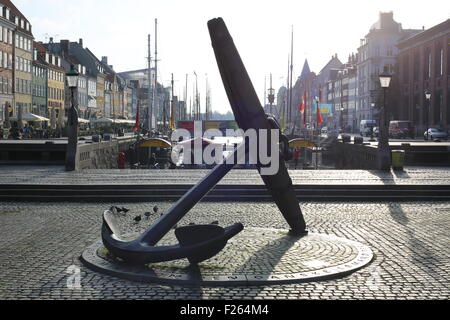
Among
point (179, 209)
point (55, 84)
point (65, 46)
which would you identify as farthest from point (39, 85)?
point (179, 209)

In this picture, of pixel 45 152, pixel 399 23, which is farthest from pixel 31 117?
pixel 399 23

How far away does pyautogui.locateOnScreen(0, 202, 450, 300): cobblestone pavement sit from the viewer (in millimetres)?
7863

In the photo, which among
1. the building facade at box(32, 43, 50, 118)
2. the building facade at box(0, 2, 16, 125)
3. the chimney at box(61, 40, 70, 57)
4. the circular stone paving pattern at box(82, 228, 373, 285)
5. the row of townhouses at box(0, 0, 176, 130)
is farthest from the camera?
the chimney at box(61, 40, 70, 57)

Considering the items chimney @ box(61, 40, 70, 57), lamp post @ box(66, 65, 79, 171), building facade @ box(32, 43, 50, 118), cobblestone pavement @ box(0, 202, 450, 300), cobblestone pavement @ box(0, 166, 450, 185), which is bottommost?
cobblestone pavement @ box(0, 202, 450, 300)

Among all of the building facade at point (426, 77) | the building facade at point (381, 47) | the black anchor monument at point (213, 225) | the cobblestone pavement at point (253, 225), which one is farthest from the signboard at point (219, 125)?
the black anchor monument at point (213, 225)

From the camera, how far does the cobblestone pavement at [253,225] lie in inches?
310

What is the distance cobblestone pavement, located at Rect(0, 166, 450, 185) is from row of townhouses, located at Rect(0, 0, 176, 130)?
32.6 meters

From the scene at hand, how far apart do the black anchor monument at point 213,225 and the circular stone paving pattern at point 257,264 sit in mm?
238

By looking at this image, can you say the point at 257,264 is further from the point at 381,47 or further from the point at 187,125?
the point at 381,47

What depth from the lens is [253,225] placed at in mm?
13344

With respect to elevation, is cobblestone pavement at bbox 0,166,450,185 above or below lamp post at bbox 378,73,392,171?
below

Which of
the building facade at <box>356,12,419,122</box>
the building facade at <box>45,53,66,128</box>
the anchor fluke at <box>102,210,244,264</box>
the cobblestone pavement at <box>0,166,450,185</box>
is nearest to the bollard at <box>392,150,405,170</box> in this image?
the cobblestone pavement at <box>0,166,450,185</box>

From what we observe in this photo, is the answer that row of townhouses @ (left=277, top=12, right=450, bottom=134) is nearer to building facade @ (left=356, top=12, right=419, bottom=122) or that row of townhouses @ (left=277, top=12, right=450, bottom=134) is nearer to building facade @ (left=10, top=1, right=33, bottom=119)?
building facade @ (left=356, top=12, right=419, bottom=122)
